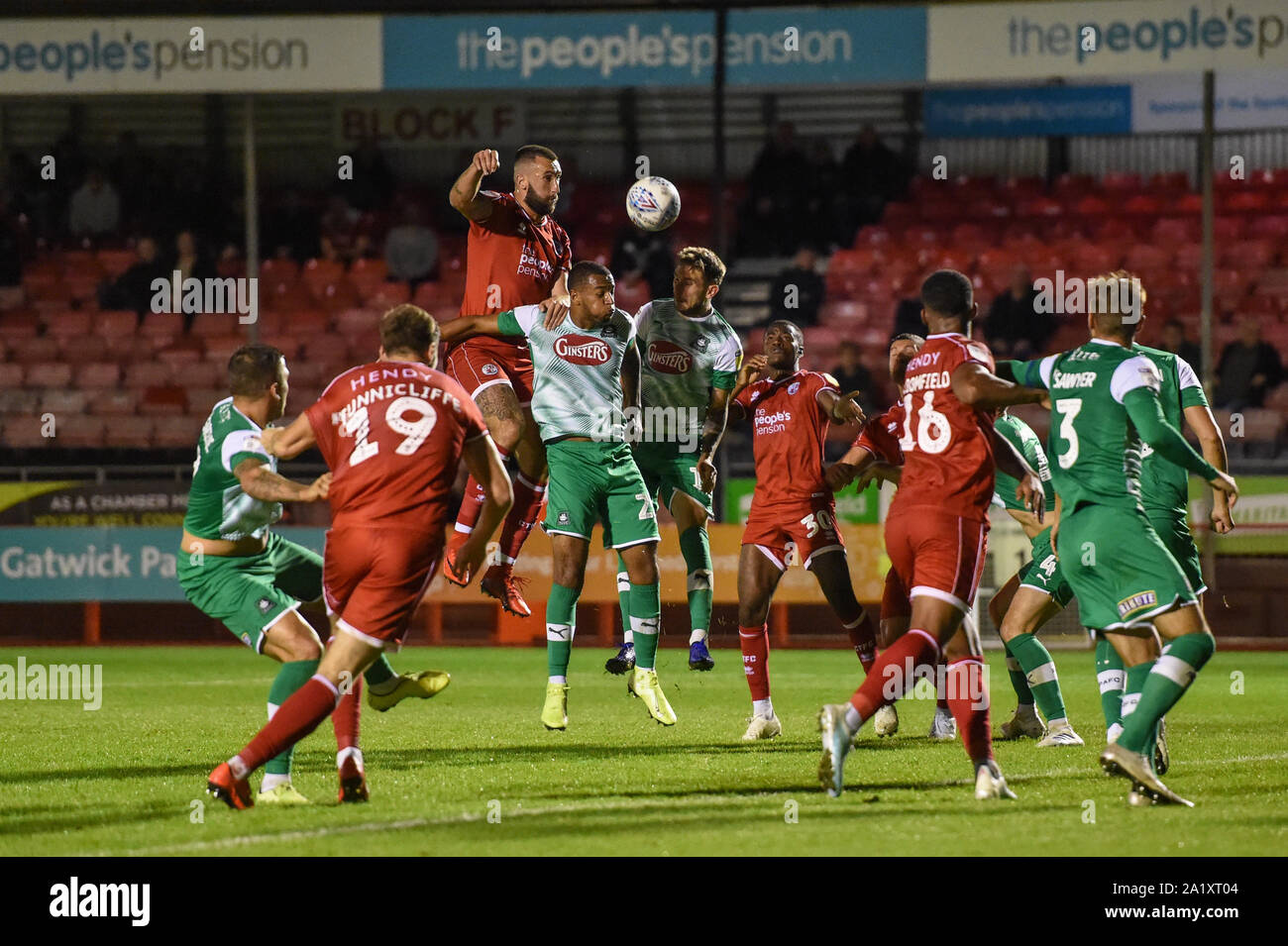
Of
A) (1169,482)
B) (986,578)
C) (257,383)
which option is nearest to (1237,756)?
(1169,482)

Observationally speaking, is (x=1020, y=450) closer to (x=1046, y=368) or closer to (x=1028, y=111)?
(x=1046, y=368)

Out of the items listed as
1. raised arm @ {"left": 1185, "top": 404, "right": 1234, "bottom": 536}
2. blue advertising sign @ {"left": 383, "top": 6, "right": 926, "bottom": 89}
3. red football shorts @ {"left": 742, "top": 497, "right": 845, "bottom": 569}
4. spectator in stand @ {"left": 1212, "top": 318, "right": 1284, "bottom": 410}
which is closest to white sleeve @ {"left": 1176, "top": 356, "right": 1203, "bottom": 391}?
raised arm @ {"left": 1185, "top": 404, "right": 1234, "bottom": 536}

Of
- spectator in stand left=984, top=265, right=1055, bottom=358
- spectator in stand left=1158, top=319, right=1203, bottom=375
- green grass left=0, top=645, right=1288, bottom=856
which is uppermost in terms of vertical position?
spectator in stand left=984, top=265, right=1055, bottom=358

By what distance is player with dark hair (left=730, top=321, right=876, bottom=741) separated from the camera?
9.79m

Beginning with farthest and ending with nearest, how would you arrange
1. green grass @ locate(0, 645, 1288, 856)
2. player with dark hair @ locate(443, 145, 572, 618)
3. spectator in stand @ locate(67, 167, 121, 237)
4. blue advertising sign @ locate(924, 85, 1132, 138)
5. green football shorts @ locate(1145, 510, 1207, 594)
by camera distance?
spectator in stand @ locate(67, 167, 121, 237) < blue advertising sign @ locate(924, 85, 1132, 138) < player with dark hair @ locate(443, 145, 572, 618) < green football shorts @ locate(1145, 510, 1207, 594) < green grass @ locate(0, 645, 1288, 856)

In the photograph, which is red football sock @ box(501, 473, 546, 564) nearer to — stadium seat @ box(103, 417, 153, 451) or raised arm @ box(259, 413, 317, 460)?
raised arm @ box(259, 413, 317, 460)

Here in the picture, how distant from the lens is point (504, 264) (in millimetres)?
10562

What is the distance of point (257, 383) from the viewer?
735 cm

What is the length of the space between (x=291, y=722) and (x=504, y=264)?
15.6 ft

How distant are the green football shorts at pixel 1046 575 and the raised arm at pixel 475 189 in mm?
3634

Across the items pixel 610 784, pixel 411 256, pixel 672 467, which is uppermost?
pixel 411 256

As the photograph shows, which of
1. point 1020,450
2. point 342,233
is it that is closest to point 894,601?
point 1020,450

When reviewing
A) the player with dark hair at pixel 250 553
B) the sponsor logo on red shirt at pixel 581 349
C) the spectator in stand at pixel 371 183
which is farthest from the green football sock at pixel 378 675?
the spectator in stand at pixel 371 183

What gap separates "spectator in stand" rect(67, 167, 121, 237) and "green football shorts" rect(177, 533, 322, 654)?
17863 mm
